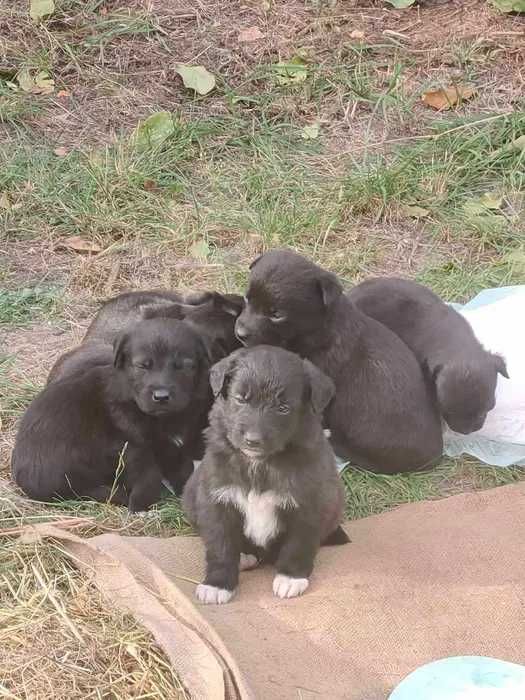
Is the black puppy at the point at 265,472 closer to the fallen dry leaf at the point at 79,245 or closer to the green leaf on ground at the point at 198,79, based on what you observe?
the fallen dry leaf at the point at 79,245

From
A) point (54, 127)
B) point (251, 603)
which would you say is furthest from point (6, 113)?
point (251, 603)

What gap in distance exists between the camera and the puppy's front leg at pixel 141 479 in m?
5.66

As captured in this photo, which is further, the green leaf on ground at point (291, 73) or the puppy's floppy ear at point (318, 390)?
the green leaf on ground at point (291, 73)

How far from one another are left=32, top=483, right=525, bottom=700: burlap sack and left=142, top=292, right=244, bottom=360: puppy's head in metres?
1.23

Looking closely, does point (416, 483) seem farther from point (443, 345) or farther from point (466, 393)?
point (443, 345)

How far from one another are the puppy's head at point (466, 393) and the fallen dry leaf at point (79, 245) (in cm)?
352

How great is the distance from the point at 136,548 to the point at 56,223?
4326 mm

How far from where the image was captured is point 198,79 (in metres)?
9.94

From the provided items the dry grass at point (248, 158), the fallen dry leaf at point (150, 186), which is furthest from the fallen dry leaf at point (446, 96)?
the fallen dry leaf at point (150, 186)

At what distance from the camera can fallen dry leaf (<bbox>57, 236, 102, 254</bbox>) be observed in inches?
335

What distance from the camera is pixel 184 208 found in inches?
353

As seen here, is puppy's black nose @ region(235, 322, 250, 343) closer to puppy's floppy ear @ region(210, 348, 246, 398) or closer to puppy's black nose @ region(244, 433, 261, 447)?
puppy's floppy ear @ region(210, 348, 246, 398)

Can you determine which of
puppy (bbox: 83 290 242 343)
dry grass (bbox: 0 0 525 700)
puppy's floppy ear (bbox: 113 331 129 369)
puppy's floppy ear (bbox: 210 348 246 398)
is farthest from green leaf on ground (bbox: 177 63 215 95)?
puppy's floppy ear (bbox: 210 348 246 398)

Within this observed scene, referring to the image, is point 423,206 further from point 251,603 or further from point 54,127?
point 251,603
